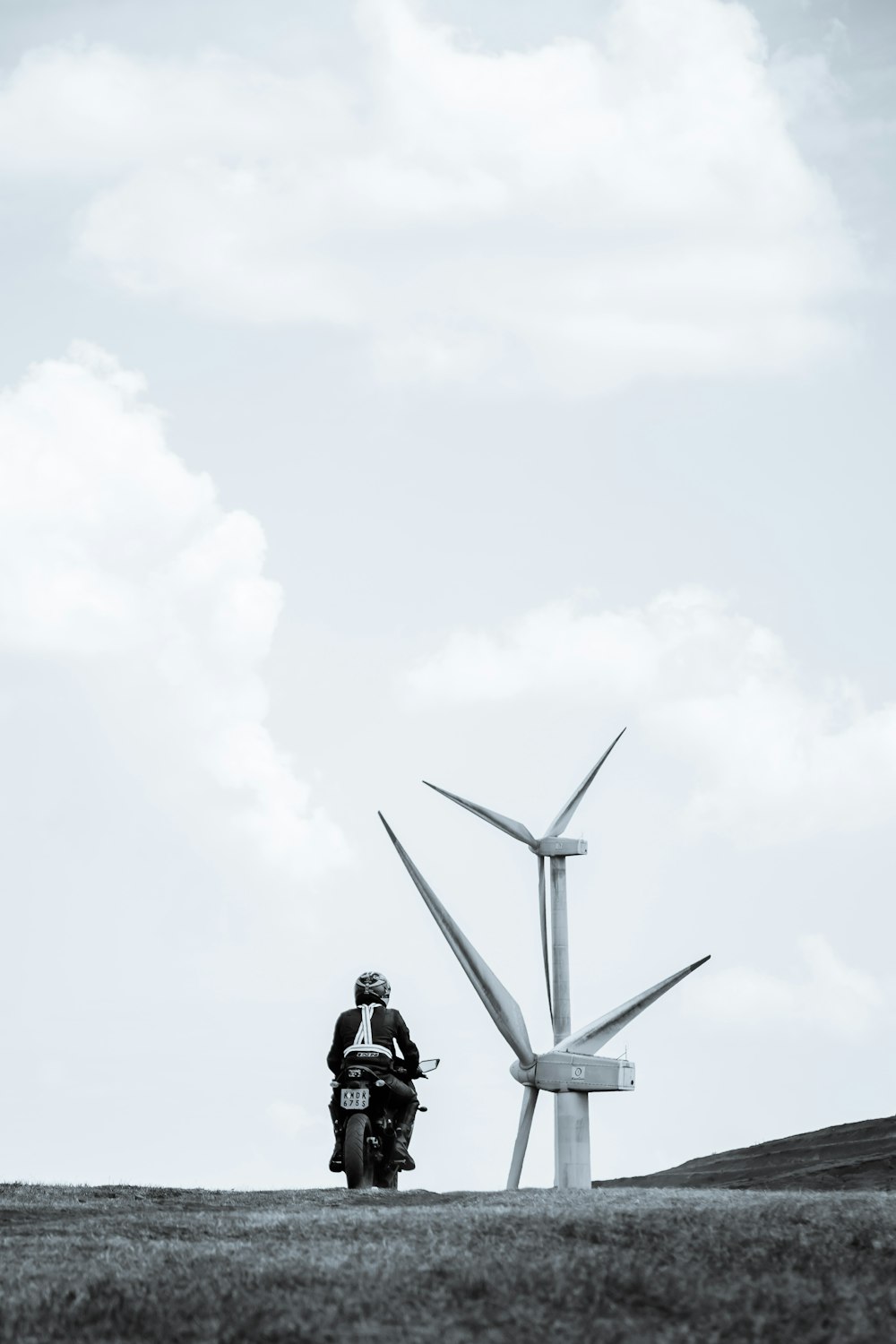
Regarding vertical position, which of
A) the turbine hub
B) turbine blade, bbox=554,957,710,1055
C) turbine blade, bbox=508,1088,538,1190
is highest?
the turbine hub

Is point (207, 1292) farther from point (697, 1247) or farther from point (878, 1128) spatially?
point (878, 1128)

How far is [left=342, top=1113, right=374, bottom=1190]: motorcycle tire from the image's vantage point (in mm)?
19984

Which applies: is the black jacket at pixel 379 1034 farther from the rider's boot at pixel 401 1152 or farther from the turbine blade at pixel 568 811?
the turbine blade at pixel 568 811

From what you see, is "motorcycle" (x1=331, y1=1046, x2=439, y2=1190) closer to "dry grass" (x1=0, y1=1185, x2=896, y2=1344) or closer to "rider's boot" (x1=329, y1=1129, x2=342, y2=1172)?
"rider's boot" (x1=329, y1=1129, x2=342, y2=1172)

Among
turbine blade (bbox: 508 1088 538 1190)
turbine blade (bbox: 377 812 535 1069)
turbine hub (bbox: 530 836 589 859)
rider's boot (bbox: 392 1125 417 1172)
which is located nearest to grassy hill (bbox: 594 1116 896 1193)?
turbine blade (bbox: 508 1088 538 1190)

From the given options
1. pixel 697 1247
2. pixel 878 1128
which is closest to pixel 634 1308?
pixel 697 1247

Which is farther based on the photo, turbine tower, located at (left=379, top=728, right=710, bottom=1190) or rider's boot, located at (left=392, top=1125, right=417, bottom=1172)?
turbine tower, located at (left=379, top=728, right=710, bottom=1190)

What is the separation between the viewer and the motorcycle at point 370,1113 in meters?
20.0

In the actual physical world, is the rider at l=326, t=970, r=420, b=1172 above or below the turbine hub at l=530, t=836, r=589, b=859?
below

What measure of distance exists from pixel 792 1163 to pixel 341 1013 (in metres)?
13.1

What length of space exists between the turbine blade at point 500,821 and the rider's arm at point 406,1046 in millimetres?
5424

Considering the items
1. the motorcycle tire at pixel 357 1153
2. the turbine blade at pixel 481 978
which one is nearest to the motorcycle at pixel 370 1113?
the motorcycle tire at pixel 357 1153

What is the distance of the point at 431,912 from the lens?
2498cm

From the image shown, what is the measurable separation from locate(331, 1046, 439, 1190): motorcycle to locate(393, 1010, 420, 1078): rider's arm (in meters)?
0.12
